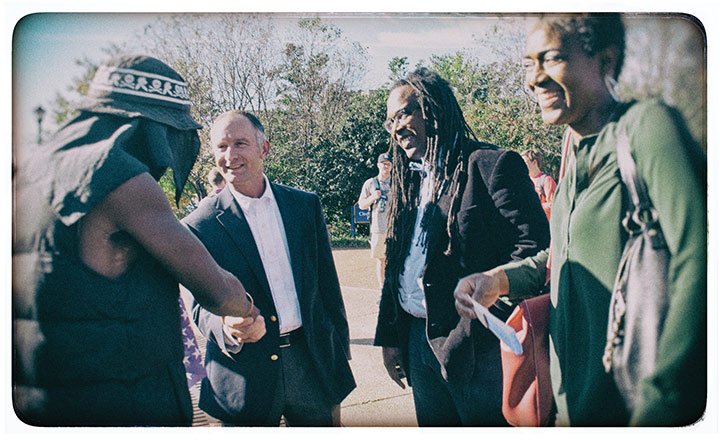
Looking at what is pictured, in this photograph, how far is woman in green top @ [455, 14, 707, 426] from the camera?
192 centimetres

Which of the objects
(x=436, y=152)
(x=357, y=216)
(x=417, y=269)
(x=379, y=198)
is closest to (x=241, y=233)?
(x=357, y=216)

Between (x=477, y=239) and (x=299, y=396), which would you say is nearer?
(x=477, y=239)

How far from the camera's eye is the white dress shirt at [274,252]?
2.26 m

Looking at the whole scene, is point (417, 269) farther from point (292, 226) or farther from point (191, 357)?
point (191, 357)

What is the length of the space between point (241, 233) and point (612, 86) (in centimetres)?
151

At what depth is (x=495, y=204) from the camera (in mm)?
2121

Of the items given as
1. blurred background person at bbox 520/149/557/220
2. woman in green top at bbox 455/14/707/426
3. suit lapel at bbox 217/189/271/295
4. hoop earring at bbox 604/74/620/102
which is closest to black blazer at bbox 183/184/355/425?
suit lapel at bbox 217/189/271/295

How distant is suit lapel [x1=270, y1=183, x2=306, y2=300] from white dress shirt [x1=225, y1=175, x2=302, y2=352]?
0.02 metres

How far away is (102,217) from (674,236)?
75.8 inches

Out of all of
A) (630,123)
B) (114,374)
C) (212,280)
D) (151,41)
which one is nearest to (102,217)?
(212,280)

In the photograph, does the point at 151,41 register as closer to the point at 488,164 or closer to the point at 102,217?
the point at 102,217

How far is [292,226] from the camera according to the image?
7.60 ft

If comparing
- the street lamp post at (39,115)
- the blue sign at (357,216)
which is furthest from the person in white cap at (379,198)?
the street lamp post at (39,115)

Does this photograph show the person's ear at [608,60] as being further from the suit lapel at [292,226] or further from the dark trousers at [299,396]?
the dark trousers at [299,396]
